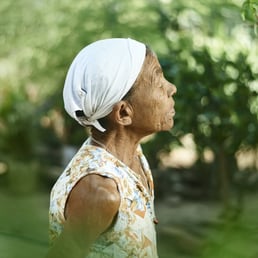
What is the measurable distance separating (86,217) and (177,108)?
9.08ft

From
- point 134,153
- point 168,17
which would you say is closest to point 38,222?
point 168,17

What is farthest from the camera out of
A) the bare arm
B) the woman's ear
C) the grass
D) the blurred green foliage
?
the blurred green foliage

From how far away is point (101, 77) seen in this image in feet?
6.77

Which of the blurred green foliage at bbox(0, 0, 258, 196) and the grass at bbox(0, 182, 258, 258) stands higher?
the blurred green foliage at bbox(0, 0, 258, 196)

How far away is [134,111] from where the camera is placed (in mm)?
2178

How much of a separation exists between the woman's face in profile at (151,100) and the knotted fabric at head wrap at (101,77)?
4 centimetres

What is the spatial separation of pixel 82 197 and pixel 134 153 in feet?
1.10

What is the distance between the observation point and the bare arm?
6.59ft

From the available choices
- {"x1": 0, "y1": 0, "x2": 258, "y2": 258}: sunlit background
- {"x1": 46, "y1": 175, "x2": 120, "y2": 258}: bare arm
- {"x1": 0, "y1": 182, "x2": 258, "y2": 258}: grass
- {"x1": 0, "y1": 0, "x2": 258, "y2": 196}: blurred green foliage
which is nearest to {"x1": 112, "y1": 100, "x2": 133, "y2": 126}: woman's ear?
{"x1": 46, "y1": 175, "x2": 120, "y2": 258}: bare arm

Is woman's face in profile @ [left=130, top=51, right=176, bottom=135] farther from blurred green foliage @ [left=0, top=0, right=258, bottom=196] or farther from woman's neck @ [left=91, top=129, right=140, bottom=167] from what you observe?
blurred green foliage @ [left=0, top=0, right=258, bottom=196]

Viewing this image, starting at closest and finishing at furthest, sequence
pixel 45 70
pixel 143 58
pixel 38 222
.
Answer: pixel 143 58, pixel 38 222, pixel 45 70

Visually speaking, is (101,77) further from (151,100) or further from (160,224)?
(160,224)

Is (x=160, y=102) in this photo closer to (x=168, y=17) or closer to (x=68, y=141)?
(x=168, y=17)

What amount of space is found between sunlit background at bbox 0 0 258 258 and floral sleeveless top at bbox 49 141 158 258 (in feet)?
3.54
